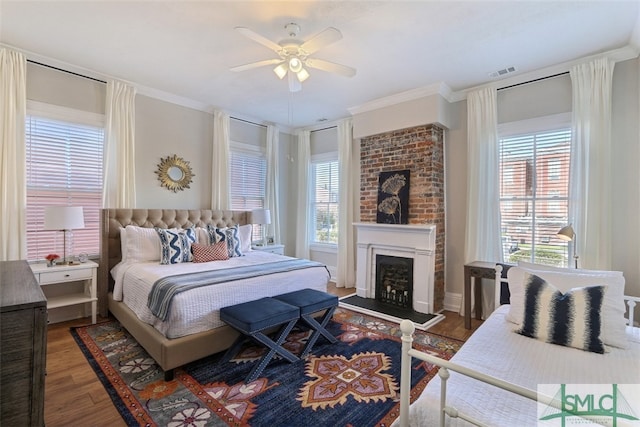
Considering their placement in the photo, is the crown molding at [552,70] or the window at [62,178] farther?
the window at [62,178]

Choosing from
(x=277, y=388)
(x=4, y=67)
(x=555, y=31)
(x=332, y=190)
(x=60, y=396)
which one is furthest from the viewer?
(x=332, y=190)

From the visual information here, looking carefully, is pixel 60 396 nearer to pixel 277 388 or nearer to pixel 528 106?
pixel 277 388

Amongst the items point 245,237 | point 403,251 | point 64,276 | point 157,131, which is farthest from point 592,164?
point 64,276

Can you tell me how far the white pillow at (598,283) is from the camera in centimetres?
180

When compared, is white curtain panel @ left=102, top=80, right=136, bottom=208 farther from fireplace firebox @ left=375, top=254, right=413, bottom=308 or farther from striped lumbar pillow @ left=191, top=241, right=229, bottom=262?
fireplace firebox @ left=375, top=254, right=413, bottom=308

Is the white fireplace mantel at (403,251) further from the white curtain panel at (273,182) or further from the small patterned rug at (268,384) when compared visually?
the white curtain panel at (273,182)

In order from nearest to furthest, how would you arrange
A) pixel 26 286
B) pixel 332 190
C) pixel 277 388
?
pixel 26 286
pixel 277 388
pixel 332 190

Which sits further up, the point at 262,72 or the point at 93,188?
the point at 262,72

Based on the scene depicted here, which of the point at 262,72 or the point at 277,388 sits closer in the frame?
the point at 277,388

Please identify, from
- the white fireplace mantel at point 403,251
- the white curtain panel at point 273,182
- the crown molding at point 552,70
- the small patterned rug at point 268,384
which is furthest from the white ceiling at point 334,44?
the small patterned rug at point 268,384

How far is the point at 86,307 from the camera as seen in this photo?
3.64 m

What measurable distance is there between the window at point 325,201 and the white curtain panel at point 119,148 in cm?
310

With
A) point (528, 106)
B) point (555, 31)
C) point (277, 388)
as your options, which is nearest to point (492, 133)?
point (528, 106)

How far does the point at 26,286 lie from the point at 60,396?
3.92 feet
